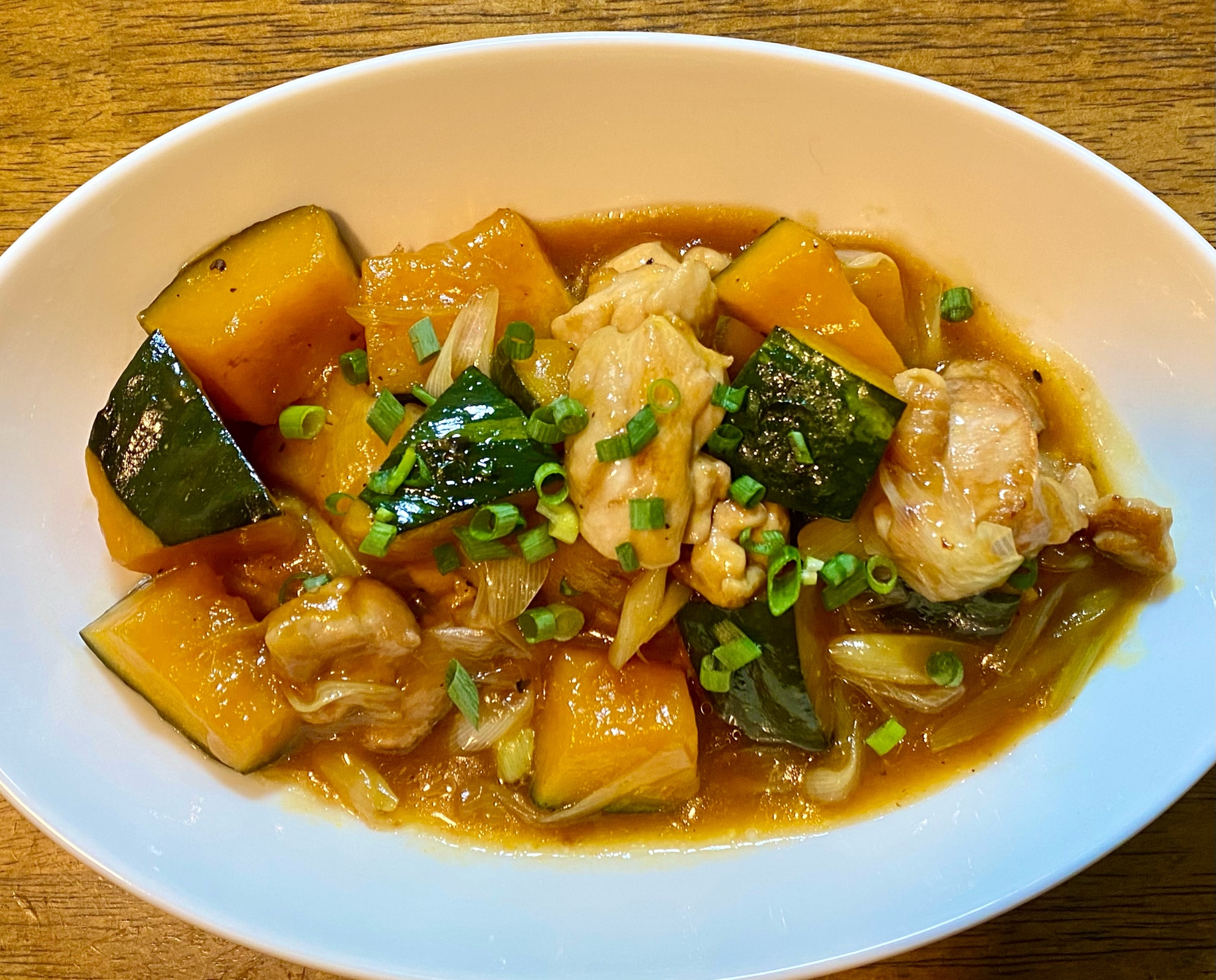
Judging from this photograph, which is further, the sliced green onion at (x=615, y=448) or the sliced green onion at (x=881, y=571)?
the sliced green onion at (x=881, y=571)

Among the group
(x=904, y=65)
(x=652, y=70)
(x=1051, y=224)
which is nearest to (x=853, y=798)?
(x=1051, y=224)

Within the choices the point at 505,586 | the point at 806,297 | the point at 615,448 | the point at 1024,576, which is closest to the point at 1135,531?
the point at 1024,576

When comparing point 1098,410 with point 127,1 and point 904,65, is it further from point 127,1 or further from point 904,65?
point 127,1

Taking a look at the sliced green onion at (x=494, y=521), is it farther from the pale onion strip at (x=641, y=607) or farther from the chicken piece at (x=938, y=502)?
the chicken piece at (x=938, y=502)

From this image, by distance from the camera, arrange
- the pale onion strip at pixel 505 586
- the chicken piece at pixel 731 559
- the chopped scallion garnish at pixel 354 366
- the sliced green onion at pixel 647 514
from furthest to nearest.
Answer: the chopped scallion garnish at pixel 354 366 < the pale onion strip at pixel 505 586 < the chicken piece at pixel 731 559 < the sliced green onion at pixel 647 514

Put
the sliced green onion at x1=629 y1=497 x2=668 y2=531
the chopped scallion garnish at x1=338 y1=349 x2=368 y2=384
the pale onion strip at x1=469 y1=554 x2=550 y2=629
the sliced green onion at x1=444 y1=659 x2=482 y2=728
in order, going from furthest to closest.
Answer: the chopped scallion garnish at x1=338 y1=349 x2=368 y2=384
the sliced green onion at x1=444 y1=659 x2=482 y2=728
the pale onion strip at x1=469 y1=554 x2=550 y2=629
the sliced green onion at x1=629 y1=497 x2=668 y2=531

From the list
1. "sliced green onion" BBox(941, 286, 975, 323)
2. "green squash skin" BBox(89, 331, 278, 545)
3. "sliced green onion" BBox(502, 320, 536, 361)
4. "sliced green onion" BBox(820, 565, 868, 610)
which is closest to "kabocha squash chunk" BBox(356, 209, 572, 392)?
"sliced green onion" BBox(502, 320, 536, 361)

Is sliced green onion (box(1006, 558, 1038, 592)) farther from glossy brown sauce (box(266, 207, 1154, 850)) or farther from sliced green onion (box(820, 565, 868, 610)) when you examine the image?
sliced green onion (box(820, 565, 868, 610))

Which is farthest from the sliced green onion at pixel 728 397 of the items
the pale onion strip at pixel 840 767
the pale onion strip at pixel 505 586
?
the pale onion strip at pixel 840 767
